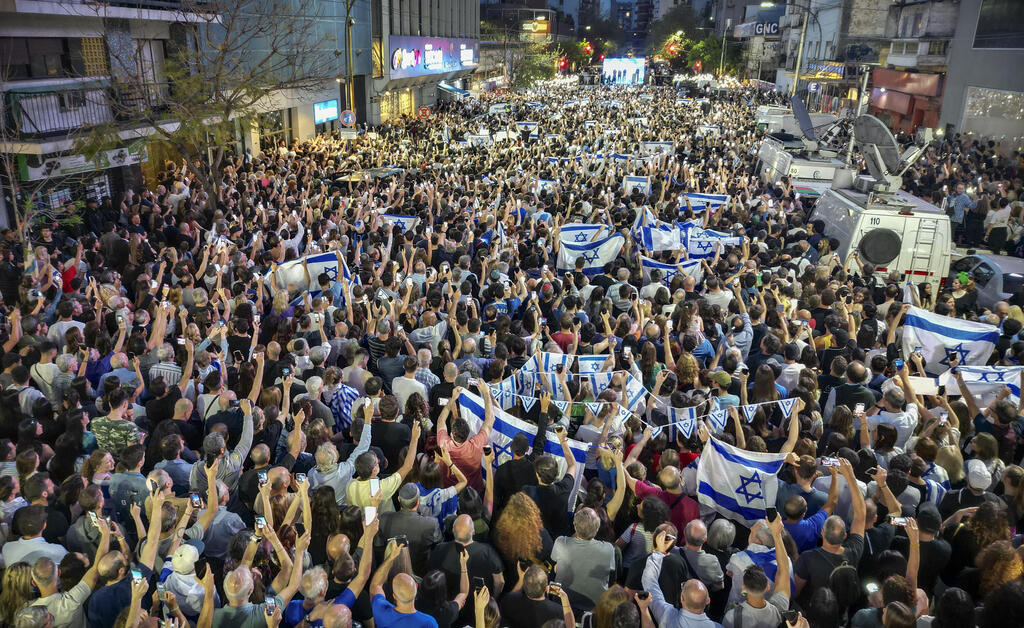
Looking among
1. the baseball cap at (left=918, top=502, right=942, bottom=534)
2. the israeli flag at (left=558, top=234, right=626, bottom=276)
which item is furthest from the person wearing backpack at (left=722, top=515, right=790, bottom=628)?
the israeli flag at (left=558, top=234, right=626, bottom=276)

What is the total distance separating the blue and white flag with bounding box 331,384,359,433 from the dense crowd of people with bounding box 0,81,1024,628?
22mm

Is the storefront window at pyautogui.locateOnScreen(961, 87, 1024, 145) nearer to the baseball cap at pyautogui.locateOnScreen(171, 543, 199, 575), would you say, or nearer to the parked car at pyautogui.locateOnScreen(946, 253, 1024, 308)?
the parked car at pyautogui.locateOnScreen(946, 253, 1024, 308)

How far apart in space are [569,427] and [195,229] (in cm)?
915

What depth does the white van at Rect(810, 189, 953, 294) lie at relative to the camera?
12.1 meters

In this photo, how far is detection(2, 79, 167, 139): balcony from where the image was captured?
14.8m

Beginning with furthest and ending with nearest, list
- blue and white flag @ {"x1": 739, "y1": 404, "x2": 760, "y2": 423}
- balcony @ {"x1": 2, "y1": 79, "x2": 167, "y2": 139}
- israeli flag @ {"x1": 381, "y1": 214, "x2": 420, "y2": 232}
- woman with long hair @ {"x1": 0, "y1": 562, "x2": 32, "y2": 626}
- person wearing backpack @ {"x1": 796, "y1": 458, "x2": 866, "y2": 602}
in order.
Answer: balcony @ {"x1": 2, "y1": 79, "x2": 167, "y2": 139} → israeli flag @ {"x1": 381, "y1": 214, "x2": 420, "y2": 232} → blue and white flag @ {"x1": 739, "y1": 404, "x2": 760, "y2": 423} → person wearing backpack @ {"x1": 796, "y1": 458, "x2": 866, "y2": 602} → woman with long hair @ {"x1": 0, "y1": 562, "x2": 32, "y2": 626}

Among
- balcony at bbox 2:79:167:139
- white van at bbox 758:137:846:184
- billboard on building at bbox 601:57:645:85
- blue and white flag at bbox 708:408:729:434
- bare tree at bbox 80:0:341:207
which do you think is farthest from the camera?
billboard on building at bbox 601:57:645:85

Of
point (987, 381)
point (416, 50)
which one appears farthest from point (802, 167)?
point (416, 50)

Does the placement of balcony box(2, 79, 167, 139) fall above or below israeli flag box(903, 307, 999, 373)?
above

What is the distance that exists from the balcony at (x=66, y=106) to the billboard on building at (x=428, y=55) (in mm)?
24495

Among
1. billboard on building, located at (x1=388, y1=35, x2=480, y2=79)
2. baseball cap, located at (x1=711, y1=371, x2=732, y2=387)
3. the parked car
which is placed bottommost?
the parked car

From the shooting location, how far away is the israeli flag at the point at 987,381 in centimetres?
735

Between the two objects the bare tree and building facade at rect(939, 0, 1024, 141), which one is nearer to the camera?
the bare tree

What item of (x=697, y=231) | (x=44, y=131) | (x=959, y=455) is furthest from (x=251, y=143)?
(x=959, y=455)
